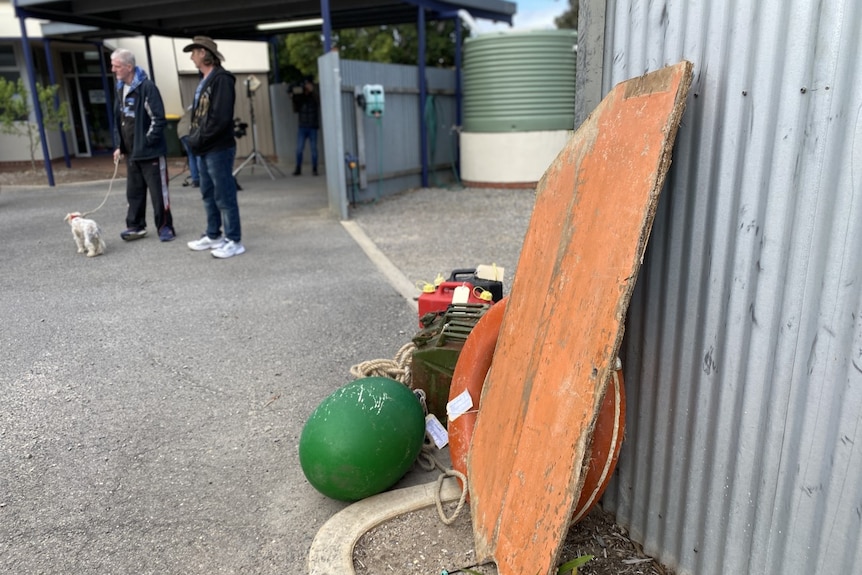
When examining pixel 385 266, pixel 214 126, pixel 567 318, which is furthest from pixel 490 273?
pixel 214 126

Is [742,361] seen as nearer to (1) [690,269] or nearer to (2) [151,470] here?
(1) [690,269]

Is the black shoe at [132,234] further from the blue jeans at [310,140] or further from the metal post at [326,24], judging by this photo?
the blue jeans at [310,140]

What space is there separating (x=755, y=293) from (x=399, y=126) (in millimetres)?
9796

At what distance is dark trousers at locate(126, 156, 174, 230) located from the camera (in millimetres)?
6887

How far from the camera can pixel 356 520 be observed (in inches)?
95.0

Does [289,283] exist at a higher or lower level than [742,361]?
lower

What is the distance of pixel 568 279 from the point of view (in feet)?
6.29

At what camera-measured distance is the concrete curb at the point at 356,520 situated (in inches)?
86.7

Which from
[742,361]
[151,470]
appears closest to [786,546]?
[742,361]

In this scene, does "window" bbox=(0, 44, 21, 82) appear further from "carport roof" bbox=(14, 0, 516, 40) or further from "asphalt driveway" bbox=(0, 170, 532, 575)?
"asphalt driveway" bbox=(0, 170, 532, 575)

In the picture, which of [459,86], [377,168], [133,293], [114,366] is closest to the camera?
[114,366]

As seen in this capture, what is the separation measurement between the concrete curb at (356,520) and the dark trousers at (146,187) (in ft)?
18.2

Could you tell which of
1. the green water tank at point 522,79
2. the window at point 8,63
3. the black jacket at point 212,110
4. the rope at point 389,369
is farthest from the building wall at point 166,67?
the rope at point 389,369

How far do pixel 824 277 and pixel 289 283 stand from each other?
483 centimetres
